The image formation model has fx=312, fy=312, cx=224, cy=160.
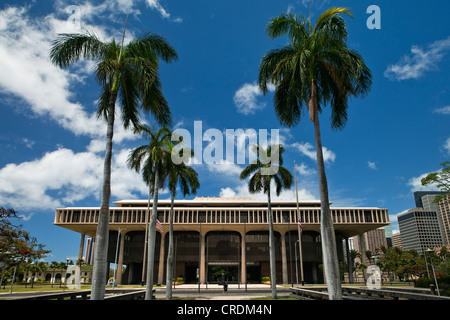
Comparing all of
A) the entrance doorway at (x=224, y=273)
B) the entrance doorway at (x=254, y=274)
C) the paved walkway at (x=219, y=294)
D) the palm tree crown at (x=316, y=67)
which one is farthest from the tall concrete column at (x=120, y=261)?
the palm tree crown at (x=316, y=67)

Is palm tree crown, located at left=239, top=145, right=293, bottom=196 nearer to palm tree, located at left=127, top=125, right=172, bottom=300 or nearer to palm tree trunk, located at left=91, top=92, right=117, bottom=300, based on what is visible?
palm tree, located at left=127, top=125, right=172, bottom=300

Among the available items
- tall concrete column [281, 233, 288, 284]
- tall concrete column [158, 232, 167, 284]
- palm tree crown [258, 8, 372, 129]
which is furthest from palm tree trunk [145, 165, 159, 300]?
tall concrete column [281, 233, 288, 284]

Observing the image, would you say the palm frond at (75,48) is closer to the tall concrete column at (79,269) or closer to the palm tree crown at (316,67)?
the palm tree crown at (316,67)

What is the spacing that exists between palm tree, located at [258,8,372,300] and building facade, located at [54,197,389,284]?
4840 cm

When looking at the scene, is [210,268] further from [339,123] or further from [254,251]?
[339,123]

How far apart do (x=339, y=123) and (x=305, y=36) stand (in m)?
5.55

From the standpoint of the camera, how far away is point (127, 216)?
66500 mm

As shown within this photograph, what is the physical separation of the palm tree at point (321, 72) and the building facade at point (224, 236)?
48.4m

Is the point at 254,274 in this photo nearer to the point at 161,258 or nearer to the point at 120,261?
the point at 161,258

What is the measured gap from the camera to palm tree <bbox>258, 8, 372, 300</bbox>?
15.7 metres

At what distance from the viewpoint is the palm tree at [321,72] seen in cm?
1571

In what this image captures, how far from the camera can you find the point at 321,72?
1769 cm

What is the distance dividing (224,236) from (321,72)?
59.7 m
